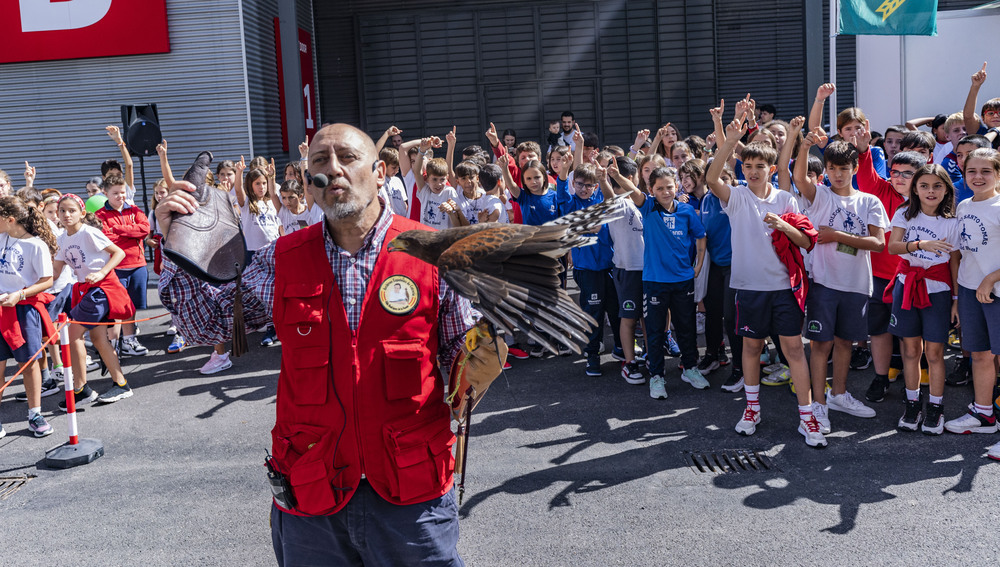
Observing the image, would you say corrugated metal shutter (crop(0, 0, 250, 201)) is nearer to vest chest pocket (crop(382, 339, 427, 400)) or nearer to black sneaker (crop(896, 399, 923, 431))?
black sneaker (crop(896, 399, 923, 431))

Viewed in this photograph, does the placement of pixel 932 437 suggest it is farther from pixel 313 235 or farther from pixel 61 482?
pixel 61 482

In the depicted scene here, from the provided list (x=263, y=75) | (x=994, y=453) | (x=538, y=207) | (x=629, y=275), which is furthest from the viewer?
(x=263, y=75)

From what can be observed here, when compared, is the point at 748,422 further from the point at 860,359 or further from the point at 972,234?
the point at 860,359

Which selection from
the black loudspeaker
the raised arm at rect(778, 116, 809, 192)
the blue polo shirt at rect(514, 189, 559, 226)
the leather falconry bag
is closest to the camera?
the leather falconry bag

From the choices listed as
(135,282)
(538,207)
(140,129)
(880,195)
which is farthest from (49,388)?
(880,195)

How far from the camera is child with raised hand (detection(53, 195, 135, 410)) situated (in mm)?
7039

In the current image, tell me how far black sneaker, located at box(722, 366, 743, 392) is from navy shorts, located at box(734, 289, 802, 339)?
3.52 feet

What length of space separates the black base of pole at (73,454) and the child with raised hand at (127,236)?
3.00 m

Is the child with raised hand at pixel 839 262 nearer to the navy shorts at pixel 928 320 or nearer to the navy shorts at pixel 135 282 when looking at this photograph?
the navy shorts at pixel 928 320

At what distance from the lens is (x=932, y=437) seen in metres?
5.42

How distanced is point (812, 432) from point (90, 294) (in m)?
6.15

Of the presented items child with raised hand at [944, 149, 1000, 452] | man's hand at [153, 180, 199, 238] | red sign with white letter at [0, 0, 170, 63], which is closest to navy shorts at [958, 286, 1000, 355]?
child with raised hand at [944, 149, 1000, 452]

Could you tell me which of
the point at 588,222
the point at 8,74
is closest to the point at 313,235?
the point at 588,222

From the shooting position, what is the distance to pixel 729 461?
5137 millimetres
